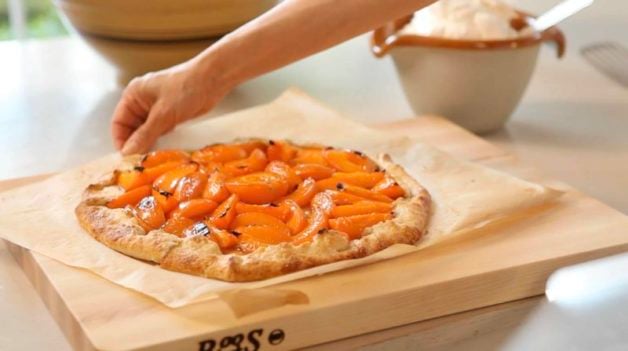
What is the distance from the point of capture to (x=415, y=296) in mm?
1430

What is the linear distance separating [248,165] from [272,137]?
0.71 ft

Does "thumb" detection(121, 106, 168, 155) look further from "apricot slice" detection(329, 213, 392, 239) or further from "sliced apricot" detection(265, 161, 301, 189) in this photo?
"apricot slice" detection(329, 213, 392, 239)

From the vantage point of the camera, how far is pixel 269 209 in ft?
5.27

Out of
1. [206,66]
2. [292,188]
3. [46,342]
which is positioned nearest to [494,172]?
[292,188]

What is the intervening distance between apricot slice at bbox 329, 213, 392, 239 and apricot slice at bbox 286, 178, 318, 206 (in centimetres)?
10

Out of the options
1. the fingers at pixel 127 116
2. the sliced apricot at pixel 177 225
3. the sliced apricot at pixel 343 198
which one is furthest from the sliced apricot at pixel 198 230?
the fingers at pixel 127 116

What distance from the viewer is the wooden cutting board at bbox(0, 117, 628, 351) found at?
1.32m

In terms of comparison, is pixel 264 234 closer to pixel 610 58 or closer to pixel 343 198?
pixel 343 198

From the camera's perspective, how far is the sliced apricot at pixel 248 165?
1754mm

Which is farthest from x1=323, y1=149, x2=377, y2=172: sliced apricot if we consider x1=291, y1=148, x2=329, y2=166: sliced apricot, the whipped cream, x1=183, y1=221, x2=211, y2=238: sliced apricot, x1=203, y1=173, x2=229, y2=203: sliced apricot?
the whipped cream

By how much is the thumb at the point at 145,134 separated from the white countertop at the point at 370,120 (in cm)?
21

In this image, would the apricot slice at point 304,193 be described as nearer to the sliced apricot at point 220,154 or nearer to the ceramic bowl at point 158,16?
the sliced apricot at point 220,154

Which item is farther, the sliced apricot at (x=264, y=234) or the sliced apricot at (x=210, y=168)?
the sliced apricot at (x=210, y=168)

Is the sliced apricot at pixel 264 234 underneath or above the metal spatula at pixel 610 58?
above
